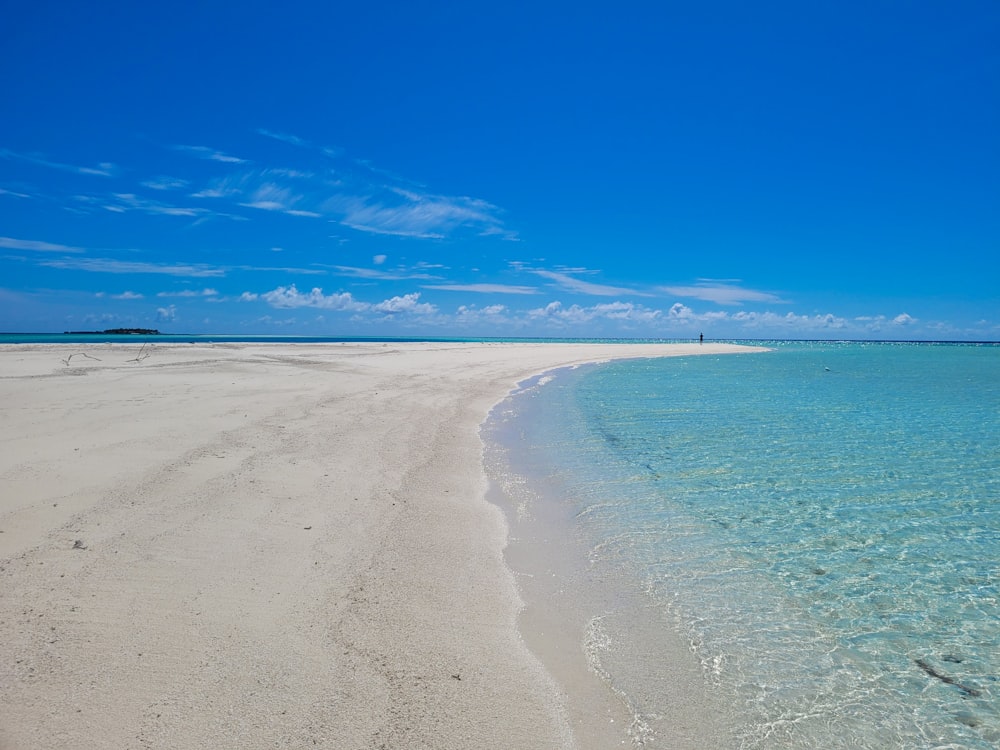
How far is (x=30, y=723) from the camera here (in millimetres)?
2924

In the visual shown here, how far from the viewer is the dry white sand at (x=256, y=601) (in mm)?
3111

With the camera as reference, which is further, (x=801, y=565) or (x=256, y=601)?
(x=801, y=565)

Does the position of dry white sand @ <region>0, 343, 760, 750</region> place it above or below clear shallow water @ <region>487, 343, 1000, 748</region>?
above

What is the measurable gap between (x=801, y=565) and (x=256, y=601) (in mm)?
5296

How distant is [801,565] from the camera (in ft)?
19.2

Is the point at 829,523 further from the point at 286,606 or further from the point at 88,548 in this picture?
the point at 88,548

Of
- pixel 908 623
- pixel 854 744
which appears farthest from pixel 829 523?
pixel 854 744

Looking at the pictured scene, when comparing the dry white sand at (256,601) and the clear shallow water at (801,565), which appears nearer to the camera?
the dry white sand at (256,601)

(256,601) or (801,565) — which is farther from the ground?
(256,601)

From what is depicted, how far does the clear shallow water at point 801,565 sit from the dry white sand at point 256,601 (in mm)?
1059

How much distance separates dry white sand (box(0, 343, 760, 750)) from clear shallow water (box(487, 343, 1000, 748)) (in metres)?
1.06

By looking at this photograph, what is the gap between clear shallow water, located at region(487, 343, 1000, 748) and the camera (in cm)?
366

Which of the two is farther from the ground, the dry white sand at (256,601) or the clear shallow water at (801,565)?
the dry white sand at (256,601)

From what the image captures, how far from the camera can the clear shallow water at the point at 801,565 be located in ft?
12.0
